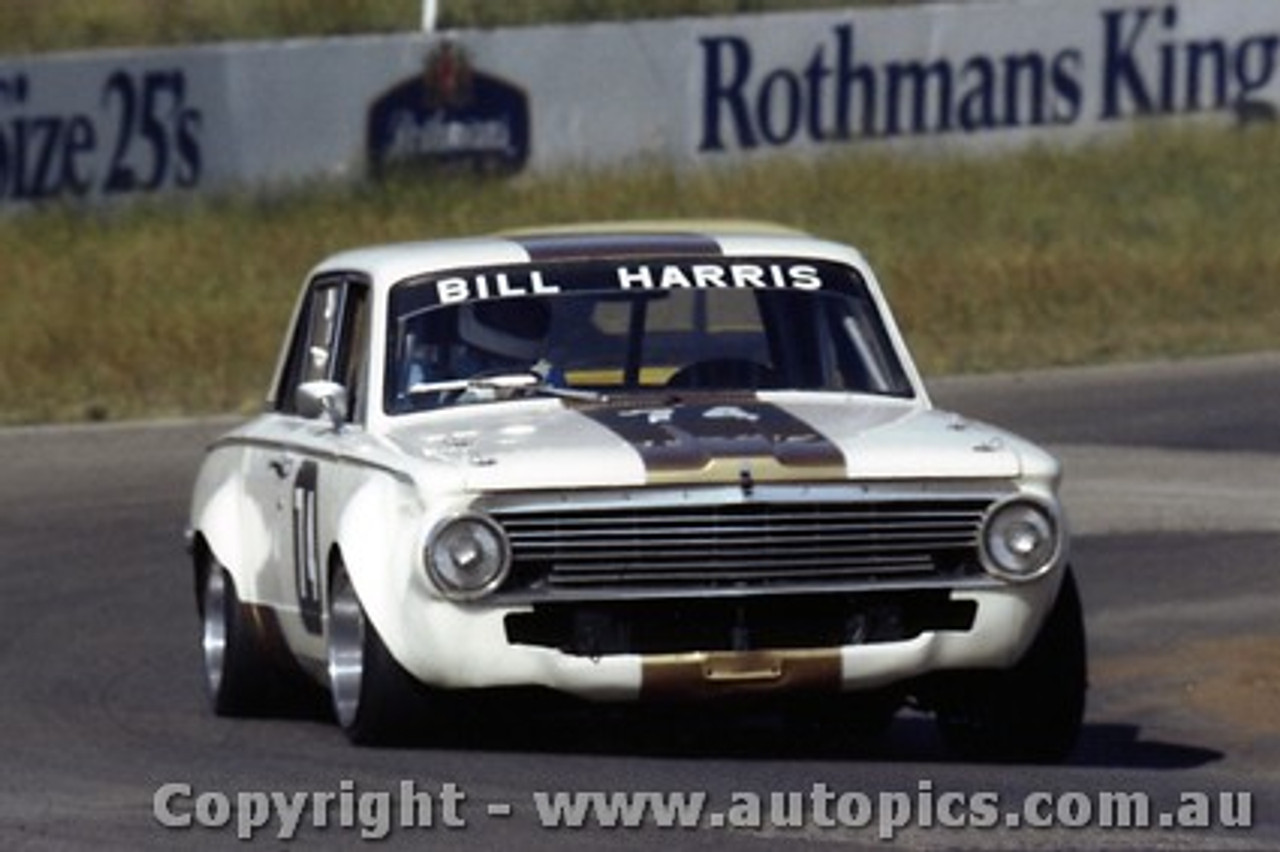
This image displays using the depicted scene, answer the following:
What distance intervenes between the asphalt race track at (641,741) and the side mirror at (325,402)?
35.2 inches

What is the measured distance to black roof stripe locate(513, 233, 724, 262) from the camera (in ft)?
35.5

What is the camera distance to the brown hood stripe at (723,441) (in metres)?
9.38

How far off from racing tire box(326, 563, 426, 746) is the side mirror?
23.1 inches

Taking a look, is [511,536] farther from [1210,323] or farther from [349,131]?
[349,131]

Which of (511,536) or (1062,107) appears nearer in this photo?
(511,536)

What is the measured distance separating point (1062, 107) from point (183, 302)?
25.6 ft

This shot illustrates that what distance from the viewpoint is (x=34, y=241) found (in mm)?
26031

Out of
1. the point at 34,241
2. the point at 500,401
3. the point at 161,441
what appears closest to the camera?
the point at 500,401

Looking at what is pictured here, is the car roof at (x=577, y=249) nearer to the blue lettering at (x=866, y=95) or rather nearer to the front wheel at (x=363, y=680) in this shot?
the front wheel at (x=363, y=680)

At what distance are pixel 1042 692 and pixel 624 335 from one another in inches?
67.1

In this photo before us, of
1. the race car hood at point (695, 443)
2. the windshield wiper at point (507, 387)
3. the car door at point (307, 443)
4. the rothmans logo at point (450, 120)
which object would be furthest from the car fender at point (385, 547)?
the rothmans logo at point (450, 120)

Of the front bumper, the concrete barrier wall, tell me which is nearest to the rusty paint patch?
the front bumper

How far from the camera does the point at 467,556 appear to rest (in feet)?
30.7

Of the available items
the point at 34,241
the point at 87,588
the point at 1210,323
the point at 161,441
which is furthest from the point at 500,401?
the point at 34,241
